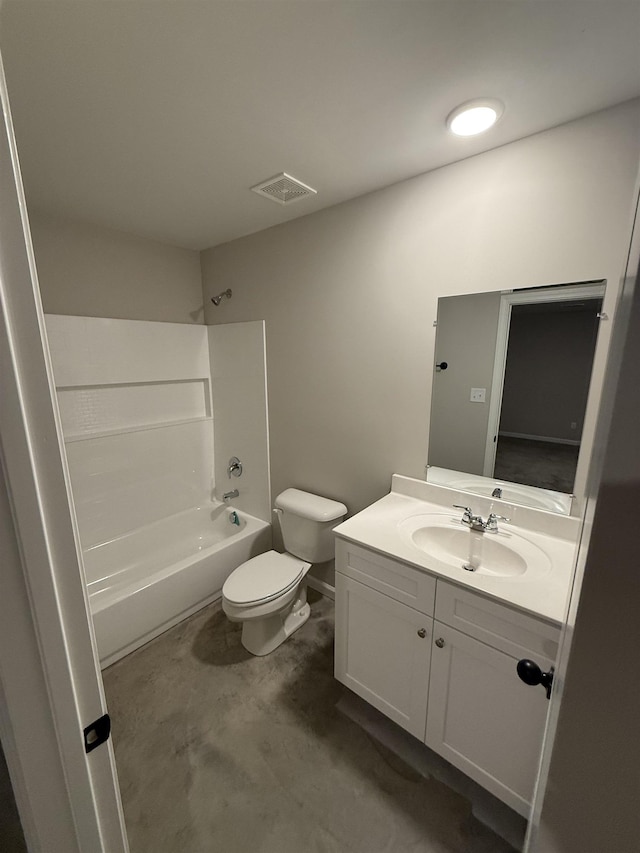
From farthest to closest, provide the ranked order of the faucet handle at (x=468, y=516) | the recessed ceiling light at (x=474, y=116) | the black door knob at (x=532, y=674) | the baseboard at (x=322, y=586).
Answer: the baseboard at (x=322, y=586) < the faucet handle at (x=468, y=516) < the recessed ceiling light at (x=474, y=116) < the black door knob at (x=532, y=674)

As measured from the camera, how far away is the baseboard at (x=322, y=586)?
2.31 m

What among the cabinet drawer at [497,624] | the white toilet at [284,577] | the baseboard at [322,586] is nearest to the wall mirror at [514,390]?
the cabinet drawer at [497,624]

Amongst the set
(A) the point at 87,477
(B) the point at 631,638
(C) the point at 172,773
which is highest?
(B) the point at 631,638

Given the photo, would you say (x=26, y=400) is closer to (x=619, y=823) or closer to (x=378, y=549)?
(x=619, y=823)

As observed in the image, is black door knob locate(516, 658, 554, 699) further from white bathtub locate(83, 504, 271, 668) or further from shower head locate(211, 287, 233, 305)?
shower head locate(211, 287, 233, 305)

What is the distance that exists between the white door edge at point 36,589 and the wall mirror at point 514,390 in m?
1.52

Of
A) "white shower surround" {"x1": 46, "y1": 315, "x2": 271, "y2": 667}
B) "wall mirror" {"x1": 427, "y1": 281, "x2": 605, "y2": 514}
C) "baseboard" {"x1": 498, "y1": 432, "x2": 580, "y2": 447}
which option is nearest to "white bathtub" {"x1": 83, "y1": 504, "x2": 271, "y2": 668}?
"white shower surround" {"x1": 46, "y1": 315, "x2": 271, "y2": 667}

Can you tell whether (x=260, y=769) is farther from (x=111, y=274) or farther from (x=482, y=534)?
(x=111, y=274)

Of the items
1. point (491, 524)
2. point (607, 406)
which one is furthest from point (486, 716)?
point (607, 406)

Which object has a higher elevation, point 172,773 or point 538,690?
point 538,690

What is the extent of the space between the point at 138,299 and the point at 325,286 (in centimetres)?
136

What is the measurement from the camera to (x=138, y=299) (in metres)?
2.37

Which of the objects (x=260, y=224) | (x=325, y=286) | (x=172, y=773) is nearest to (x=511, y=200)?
(x=325, y=286)

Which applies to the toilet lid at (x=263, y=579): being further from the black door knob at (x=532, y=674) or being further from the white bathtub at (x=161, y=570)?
the black door knob at (x=532, y=674)
